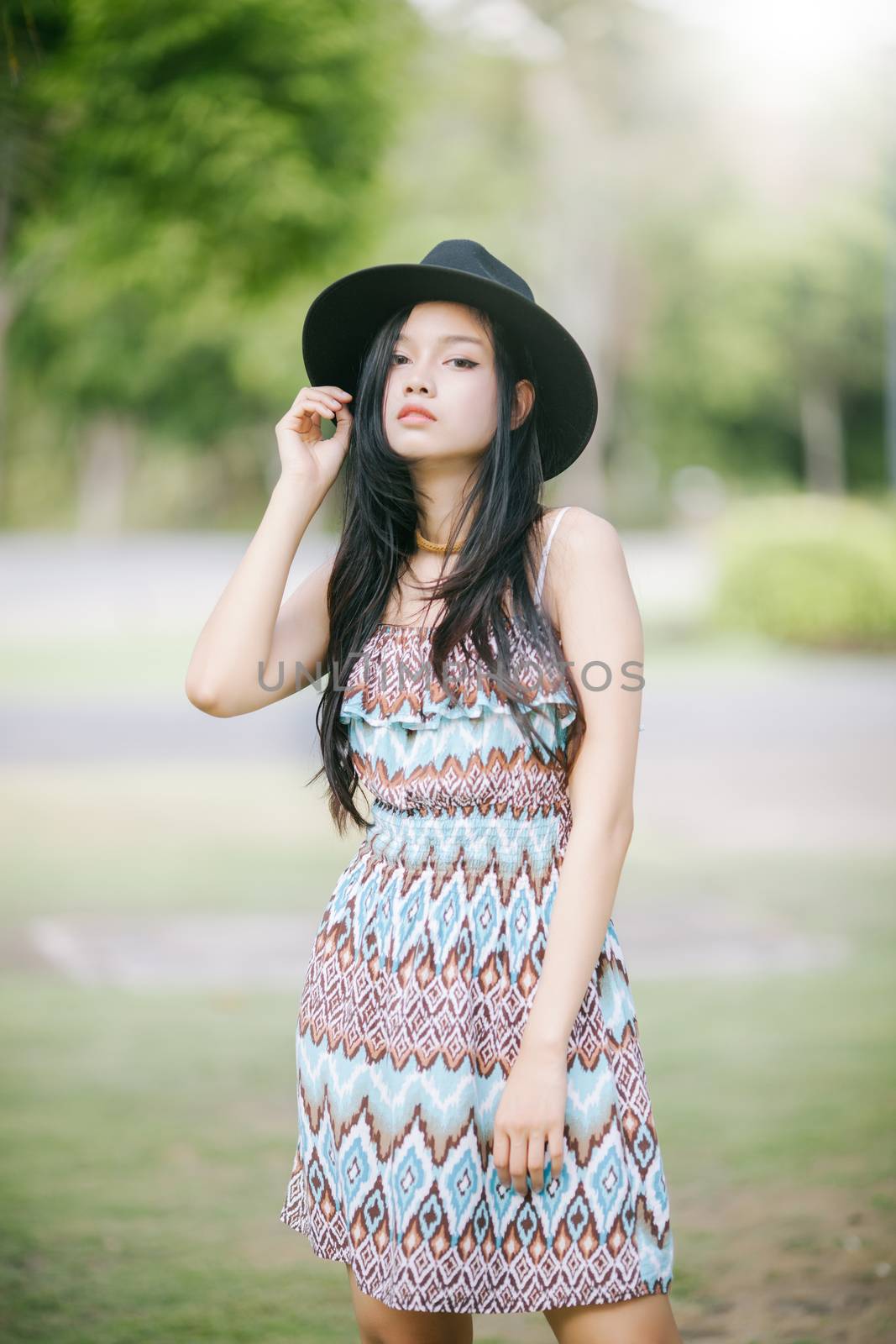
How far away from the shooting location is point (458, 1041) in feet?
5.75

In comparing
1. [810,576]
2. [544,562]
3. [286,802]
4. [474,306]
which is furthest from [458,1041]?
[810,576]

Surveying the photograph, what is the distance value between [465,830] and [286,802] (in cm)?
681

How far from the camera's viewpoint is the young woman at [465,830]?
5.63ft

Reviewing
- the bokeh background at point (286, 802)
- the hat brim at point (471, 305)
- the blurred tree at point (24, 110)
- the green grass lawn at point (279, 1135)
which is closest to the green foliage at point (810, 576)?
the bokeh background at point (286, 802)

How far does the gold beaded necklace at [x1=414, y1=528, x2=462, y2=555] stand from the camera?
76.2 inches

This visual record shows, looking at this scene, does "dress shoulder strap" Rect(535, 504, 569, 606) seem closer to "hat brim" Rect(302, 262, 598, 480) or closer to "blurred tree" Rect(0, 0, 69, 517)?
"hat brim" Rect(302, 262, 598, 480)

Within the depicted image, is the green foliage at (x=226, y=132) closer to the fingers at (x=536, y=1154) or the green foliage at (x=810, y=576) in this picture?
the green foliage at (x=810, y=576)

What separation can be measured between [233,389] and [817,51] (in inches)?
654

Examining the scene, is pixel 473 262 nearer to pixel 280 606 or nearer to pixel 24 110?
pixel 280 606

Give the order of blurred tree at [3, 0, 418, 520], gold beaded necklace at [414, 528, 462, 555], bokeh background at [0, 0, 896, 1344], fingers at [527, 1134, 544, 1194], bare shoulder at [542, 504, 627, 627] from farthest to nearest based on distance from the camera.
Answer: blurred tree at [3, 0, 418, 520] → bokeh background at [0, 0, 896, 1344] → gold beaded necklace at [414, 528, 462, 555] → bare shoulder at [542, 504, 627, 627] → fingers at [527, 1134, 544, 1194]

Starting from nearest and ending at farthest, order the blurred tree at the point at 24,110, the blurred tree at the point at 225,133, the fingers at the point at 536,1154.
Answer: the fingers at the point at 536,1154 → the blurred tree at the point at 24,110 → the blurred tree at the point at 225,133

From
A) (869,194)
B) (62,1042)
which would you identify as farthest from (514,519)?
(869,194)

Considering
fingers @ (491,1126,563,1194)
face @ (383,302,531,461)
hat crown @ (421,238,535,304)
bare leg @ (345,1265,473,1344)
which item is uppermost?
hat crown @ (421,238,535,304)

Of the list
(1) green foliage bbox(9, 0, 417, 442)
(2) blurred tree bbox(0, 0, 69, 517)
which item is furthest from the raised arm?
(1) green foliage bbox(9, 0, 417, 442)
